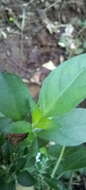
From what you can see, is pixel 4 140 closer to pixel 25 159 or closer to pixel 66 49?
pixel 25 159

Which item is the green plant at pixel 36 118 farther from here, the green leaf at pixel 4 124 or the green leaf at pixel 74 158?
the green leaf at pixel 74 158

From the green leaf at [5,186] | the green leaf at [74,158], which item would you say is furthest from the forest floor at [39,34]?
the green leaf at [5,186]

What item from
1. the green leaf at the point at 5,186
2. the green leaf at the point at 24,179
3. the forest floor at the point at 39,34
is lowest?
the forest floor at the point at 39,34

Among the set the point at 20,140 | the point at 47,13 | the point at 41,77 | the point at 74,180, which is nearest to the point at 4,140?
the point at 20,140

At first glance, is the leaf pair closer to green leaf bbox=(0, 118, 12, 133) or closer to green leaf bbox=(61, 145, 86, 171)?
green leaf bbox=(0, 118, 12, 133)

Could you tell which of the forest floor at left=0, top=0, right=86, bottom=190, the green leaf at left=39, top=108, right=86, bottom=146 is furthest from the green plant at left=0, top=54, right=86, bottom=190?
the forest floor at left=0, top=0, right=86, bottom=190
